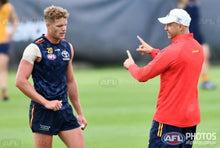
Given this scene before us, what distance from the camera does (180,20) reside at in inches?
276

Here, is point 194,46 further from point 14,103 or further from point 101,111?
point 14,103

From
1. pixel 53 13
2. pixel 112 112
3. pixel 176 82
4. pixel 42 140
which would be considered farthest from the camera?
pixel 112 112

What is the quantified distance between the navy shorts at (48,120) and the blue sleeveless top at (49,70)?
136mm

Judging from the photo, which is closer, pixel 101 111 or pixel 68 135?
pixel 68 135

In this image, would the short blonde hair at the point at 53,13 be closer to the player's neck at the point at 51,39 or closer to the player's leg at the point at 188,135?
the player's neck at the point at 51,39

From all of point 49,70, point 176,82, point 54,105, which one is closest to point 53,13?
point 49,70

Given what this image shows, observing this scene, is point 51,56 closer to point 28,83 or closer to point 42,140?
point 28,83

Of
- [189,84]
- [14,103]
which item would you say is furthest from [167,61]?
[14,103]

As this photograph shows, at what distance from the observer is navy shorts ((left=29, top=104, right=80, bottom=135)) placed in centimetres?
720

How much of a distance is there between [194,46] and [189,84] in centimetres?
43

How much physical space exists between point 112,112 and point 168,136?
19.2 feet

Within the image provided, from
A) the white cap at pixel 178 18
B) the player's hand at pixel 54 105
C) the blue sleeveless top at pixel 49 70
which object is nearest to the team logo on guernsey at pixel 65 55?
the blue sleeveless top at pixel 49 70

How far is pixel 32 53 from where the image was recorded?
7.01 m

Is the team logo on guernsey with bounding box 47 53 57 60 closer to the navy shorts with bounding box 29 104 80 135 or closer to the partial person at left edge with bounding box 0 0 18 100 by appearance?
the navy shorts with bounding box 29 104 80 135
